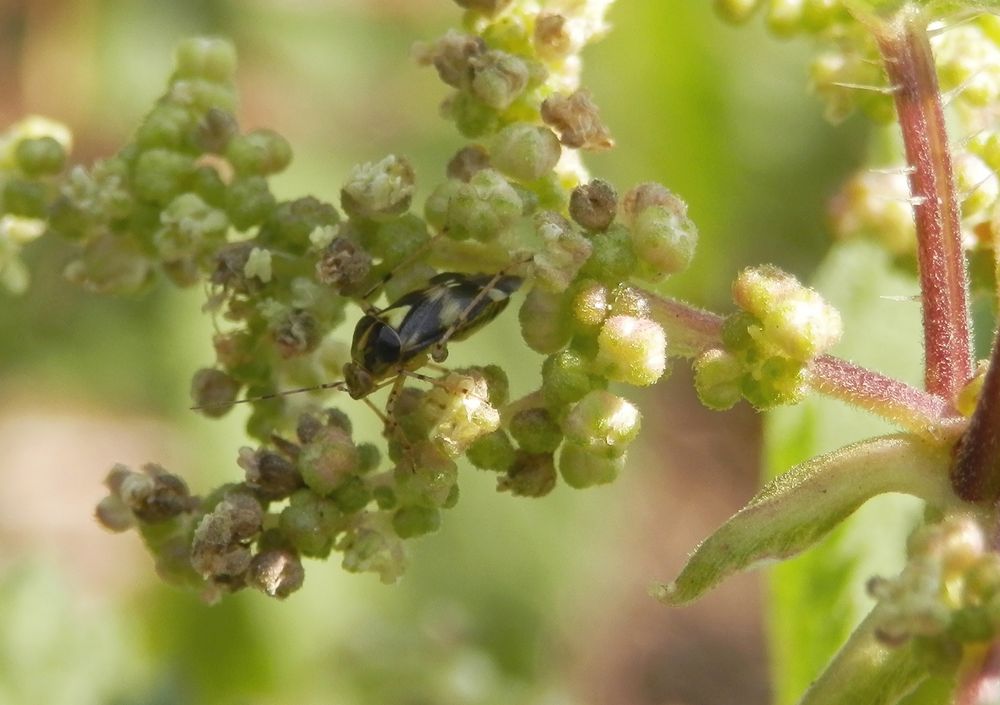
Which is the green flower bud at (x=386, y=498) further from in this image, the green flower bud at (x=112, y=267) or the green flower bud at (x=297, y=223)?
the green flower bud at (x=112, y=267)

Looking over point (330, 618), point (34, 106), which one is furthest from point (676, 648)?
point (34, 106)

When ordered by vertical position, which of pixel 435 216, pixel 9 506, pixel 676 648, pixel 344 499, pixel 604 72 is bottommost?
pixel 9 506

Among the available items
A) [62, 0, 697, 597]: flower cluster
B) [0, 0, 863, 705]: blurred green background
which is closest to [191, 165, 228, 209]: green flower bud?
[62, 0, 697, 597]: flower cluster

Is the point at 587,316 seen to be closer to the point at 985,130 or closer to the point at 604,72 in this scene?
the point at 985,130

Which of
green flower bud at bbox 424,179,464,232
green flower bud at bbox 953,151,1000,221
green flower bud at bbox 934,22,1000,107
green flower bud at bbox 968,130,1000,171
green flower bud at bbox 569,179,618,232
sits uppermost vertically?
green flower bud at bbox 934,22,1000,107

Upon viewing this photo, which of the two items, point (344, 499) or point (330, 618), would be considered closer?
point (344, 499)

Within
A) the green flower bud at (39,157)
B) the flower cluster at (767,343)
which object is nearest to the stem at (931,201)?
the flower cluster at (767,343)

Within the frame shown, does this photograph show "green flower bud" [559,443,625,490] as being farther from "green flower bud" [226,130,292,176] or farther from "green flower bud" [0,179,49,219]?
"green flower bud" [0,179,49,219]
